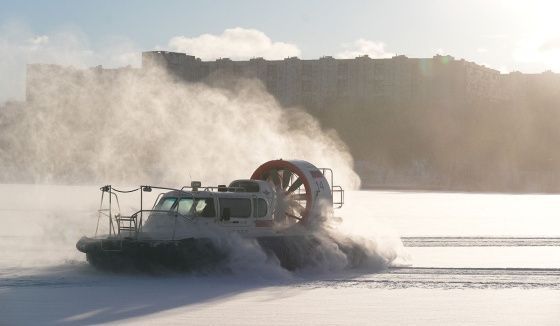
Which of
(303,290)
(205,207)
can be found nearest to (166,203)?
(205,207)

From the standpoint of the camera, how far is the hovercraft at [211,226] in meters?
15.1

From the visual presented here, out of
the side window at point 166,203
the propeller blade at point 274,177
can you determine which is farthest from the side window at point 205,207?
the propeller blade at point 274,177

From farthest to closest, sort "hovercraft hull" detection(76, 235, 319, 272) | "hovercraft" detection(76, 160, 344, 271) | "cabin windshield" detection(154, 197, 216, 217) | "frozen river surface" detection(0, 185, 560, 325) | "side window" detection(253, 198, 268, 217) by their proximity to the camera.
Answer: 1. "side window" detection(253, 198, 268, 217)
2. "cabin windshield" detection(154, 197, 216, 217)
3. "hovercraft" detection(76, 160, 344, 271)
4. "hovercraft hull" detection(76, 235, 319, 272)
5. "frozen river surface" detection(0, 185, 560, 325)

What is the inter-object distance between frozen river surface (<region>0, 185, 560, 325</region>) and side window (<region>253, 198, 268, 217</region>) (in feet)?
3.85

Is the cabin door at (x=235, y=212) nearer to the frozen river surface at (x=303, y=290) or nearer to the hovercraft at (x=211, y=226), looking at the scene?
the hovercraft at (x=211, y=226)

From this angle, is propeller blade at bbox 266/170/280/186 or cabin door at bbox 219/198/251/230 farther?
propeller blade at bbox 266/170/280/186

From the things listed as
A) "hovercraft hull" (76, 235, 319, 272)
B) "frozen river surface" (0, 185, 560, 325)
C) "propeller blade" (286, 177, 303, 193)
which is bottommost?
"frozen river surface" (0, 185, 560, 325)

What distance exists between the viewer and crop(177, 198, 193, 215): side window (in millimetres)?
16062

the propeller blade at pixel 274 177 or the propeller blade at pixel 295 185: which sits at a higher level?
the propeller blade at pixel 274 177

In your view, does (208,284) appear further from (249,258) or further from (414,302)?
(414,302)

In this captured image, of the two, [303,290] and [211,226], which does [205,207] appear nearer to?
[211,226]

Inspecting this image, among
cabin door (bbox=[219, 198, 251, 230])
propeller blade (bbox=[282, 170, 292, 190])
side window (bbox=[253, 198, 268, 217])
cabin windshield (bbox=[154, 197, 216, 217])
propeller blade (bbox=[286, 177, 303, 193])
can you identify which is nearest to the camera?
cabin windshield (bbox=[154, 197, 216, 217])

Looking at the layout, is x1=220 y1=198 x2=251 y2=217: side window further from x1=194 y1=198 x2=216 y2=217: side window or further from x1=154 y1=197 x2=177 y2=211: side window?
x1=154 y1=197 x2=177 y2=211: side window

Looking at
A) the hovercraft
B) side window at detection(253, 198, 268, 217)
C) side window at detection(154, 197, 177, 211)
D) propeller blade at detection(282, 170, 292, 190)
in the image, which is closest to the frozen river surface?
the hovercraft
